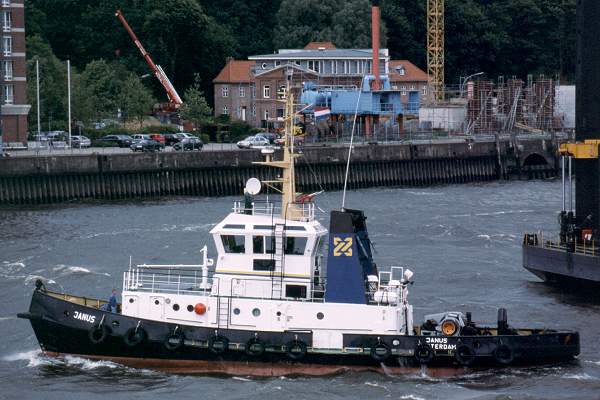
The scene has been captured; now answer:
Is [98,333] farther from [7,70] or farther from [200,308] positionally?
[7,70]

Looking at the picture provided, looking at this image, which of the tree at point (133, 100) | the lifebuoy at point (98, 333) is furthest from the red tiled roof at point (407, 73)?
the lifebuoy at point (98, 333)

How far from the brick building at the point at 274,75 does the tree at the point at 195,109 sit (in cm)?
457

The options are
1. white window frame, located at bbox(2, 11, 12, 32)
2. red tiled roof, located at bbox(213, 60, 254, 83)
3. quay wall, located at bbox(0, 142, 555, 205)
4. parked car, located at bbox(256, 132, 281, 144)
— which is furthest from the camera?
red tiled roof, located at bbox(213, 60, 254, 83)

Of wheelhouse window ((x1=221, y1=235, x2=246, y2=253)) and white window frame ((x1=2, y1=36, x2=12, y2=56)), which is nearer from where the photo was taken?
wheelhouse window ((x1=221, y1=235, x2=246, y2=253))

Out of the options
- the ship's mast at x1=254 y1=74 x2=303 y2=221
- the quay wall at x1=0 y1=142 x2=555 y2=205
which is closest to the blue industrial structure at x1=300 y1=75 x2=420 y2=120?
the quay wall at x1=0 y1=142 x2=555 y2=205

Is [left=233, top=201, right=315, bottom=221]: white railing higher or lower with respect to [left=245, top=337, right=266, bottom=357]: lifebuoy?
higher

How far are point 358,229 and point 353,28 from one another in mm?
86502

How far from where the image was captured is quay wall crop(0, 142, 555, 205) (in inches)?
3130

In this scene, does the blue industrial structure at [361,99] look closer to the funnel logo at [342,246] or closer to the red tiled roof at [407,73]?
the red tiled roof at [407,73]

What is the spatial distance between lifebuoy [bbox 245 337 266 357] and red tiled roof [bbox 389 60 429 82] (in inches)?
3208

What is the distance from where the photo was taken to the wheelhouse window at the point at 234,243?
3909cm

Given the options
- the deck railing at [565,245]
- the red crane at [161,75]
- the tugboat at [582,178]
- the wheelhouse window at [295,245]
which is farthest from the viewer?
the red crane at [161,75]

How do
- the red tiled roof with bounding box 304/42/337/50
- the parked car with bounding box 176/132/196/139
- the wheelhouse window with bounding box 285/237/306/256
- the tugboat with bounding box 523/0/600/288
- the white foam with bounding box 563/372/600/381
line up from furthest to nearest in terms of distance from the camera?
the red tiled roof with bounding box 304/42/337/50, the parked car with bounding box 176/132/196/139, the tugboat with bounding box 523/0/600/288, the wheelhouse window with bounding box 285/237/306/256, the white foam with bounding box 563/372/600/381

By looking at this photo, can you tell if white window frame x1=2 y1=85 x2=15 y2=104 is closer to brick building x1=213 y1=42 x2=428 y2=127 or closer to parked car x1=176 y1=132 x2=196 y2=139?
parked car x1=176 y1=132 x2=196 y2=139
